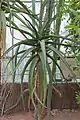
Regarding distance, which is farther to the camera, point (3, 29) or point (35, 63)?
point (35, 63)

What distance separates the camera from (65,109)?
3732 mm

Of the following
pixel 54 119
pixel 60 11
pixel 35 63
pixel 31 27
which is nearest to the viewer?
pixel 35 63

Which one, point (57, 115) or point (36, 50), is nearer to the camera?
point (36, 50)

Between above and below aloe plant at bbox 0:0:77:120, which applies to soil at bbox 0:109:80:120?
below

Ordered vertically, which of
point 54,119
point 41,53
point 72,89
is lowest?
point 54,119

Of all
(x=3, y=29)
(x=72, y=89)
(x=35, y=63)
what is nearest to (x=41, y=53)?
(x=35, y=63)

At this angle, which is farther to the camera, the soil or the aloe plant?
the soil

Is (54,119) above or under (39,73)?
under

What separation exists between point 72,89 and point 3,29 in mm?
2682

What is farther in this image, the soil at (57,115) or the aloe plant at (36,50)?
the soil at (57,115)

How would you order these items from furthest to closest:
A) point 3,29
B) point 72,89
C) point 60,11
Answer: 1. point 72,89
2. point 60,11
3. point 3,29

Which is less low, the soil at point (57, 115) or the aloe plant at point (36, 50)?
the aloe plant at point (36, 50)

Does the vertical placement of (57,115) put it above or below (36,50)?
below

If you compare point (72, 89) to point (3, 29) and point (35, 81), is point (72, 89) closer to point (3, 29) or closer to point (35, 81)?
point (35, 81)
